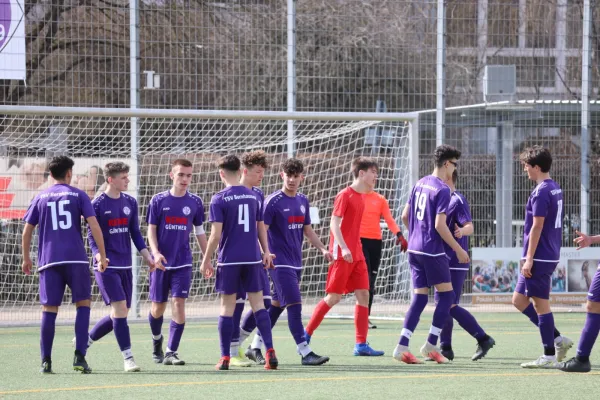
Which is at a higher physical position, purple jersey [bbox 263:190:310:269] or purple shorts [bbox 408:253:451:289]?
purple jersey [bbox 263:190:310:269]

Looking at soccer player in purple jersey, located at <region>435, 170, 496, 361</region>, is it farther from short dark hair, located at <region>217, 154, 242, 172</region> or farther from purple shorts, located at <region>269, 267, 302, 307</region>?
short dark hair, located at <region>217, 154, 242, 172</region>

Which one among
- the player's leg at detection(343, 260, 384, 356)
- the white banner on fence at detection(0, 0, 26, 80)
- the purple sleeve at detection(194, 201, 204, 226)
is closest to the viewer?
the purple sleeve at detection(194, 201, 204, 226)

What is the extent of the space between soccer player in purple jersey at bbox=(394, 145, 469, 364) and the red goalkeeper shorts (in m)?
0.69

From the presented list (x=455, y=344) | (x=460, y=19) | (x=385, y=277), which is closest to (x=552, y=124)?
(x=460, y=19)

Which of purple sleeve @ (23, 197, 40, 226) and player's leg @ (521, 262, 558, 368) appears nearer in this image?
purple sleeve @ (23, 197, 40, 226)

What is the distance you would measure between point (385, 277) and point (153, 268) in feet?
20.4

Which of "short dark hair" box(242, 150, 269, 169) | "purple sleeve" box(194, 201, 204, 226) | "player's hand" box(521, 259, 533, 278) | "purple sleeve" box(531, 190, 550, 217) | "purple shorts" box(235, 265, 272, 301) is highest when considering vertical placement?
"short dark hair" box(242, 150, 269, 169)

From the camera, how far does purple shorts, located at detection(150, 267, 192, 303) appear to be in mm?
9492

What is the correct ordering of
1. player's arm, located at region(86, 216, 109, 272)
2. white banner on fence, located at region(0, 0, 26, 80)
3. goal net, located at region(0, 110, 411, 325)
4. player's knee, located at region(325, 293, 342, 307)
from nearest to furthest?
player's arm, located at region(86, 216, 109, 272) → player's knee, located at region(325, 293, 342, 307) → goal net, located at region(0, 110, 411, 325) → white banner on fence, located at region(0, 0, 26, 80)

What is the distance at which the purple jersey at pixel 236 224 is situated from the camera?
8852mm

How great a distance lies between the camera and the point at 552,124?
16062 millimetres

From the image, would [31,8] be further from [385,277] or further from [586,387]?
[586,387]

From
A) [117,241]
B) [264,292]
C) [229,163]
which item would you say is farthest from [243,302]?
[229,163]

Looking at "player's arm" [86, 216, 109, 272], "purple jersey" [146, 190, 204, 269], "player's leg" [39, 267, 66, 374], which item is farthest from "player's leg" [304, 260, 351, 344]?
"player's leg" [39, 267, 66, 374]
